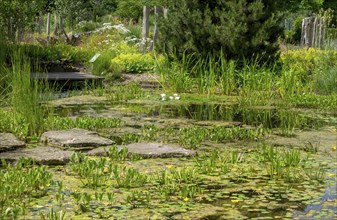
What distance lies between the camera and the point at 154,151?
5.86 m

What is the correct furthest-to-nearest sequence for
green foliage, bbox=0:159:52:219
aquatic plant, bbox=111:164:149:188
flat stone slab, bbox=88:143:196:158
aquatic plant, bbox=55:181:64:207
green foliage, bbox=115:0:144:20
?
green foliage, bbox=115:0:144:20 < flat stone slab, bbox=88:143:196:158 < aquatic plant, bbox=111:164:149:188 < aquatic plant, bbox=55:181:64:207 < green foliage, bbox=0:159:52:219

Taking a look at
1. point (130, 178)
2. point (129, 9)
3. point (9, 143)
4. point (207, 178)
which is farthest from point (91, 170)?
point (129, 9)

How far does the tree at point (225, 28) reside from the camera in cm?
1203

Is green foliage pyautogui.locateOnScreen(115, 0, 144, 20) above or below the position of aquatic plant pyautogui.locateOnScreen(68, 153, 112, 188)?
above

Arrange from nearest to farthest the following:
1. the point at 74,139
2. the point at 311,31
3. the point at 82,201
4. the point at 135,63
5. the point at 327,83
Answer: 1. the point at 82,201
2. the point at 74,139
3. the point at 327,83
4. the point at 135,63
5. the point at 311,31

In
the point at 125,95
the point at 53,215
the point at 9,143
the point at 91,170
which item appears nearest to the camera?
the point at 53,215

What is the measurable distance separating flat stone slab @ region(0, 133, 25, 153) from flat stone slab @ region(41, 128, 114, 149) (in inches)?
13.2

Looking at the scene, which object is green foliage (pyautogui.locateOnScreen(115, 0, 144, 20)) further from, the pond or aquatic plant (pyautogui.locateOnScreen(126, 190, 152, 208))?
aquatic plant (pyautogui.locateOnScreen(126, 190, 152, 208))

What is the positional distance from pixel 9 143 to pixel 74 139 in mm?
655

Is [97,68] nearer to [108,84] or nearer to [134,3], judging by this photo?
[108,84]

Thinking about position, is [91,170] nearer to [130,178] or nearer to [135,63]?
[130,178]

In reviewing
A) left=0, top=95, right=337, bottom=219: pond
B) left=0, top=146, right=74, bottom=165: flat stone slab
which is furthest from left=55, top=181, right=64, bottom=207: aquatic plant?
left=0, top=146, right=74, bottom=165: flat stone slab

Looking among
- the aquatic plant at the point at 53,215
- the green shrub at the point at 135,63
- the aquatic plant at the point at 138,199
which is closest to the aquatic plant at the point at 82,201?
the aquatic plant at the point at 53,215

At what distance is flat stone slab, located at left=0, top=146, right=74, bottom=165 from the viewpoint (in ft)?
17.8
